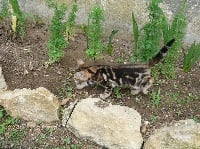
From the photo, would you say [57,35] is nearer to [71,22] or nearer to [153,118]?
[71,22]

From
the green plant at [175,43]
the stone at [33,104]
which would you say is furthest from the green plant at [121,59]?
the stone at [33,104]

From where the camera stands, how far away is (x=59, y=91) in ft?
13.6

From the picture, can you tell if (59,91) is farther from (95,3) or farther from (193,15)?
(193,15)

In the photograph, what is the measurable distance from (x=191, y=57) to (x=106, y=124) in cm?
85

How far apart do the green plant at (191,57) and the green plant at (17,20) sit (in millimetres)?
1321

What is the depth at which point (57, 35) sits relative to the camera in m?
4.14

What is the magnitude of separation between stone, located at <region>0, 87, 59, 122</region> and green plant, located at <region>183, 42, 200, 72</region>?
1022 millimetres

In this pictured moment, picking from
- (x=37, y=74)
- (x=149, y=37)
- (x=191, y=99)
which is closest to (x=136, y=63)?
(x=149, y=37)

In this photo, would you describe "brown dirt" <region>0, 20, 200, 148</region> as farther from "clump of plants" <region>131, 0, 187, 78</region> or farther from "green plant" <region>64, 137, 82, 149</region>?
"clump of plants" <region>131, 0, 187, 78</region>

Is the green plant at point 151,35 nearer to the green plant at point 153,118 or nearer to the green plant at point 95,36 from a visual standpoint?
the green plant at point 95,36

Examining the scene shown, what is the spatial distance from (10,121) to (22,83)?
0.34 metres

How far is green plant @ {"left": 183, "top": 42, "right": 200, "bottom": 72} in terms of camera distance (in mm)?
4078

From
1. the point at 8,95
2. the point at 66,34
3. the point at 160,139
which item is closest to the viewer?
the point at 160,139

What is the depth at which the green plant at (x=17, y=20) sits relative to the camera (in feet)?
14.5
